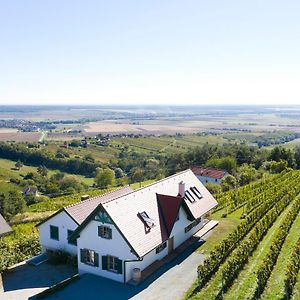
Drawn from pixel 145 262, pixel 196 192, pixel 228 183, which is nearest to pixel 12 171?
pixel 228 183

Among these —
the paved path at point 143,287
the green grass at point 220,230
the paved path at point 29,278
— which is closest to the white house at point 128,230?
the paved path at point 143,287

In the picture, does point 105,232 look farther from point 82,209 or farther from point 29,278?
point 29,278

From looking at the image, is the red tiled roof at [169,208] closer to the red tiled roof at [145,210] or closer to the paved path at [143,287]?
the red tiled roof at [145,210]

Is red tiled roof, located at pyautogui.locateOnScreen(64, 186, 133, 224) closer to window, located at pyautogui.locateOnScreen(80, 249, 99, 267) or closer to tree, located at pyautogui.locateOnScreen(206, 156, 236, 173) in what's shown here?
window, located at pyautogui.locateOnScreen(80, 249, 99, 267)

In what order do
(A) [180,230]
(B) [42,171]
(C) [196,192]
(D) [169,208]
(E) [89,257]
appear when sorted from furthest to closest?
(B) [42,171]
(C) [196,192]
(A) [180,230]
(D) [169,208]
(E) [89,257]

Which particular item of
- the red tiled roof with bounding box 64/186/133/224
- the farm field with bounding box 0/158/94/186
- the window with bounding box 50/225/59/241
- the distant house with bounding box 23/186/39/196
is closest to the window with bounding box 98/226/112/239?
the red tiled roof with bounding box 64/186/133/224

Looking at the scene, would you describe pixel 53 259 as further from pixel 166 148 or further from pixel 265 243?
pixel 166 148
